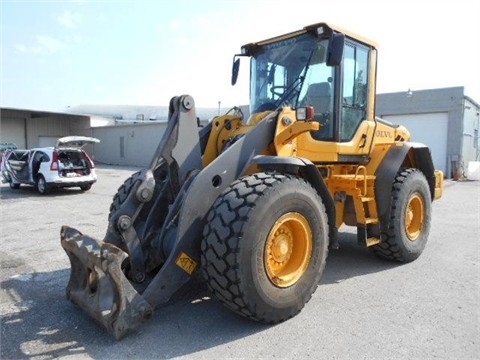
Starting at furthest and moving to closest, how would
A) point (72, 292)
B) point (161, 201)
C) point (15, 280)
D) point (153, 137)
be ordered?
point (153, 137), point (15, 280), point (161, 201), point (72, 292)

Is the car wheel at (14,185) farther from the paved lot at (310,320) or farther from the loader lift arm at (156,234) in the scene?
the loader lift arm at (156,234)

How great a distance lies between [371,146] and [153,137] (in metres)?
23.8

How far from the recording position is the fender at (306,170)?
382 cm

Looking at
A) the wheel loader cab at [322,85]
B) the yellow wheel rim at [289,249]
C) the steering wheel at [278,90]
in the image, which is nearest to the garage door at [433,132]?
the wheel loader cab at [322,85]

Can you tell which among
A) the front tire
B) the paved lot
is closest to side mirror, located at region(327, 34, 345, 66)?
the paved lot

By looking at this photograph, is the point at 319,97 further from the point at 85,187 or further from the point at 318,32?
the point at 85,187

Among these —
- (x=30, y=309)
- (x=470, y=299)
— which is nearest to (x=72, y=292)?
(x=30, y=309)

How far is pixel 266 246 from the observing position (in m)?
3.49

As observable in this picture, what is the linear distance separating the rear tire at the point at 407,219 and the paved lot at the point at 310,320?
0.19m

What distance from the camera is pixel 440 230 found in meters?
7.67

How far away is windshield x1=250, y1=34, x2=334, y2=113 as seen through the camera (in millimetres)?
4715

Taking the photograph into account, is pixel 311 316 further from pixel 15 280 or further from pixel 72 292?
pixel 15 280

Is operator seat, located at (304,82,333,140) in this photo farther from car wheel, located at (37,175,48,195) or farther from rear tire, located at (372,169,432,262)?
car wheel, located at (37,175,48,195)

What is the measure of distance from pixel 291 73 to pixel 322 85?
0.39 meters
